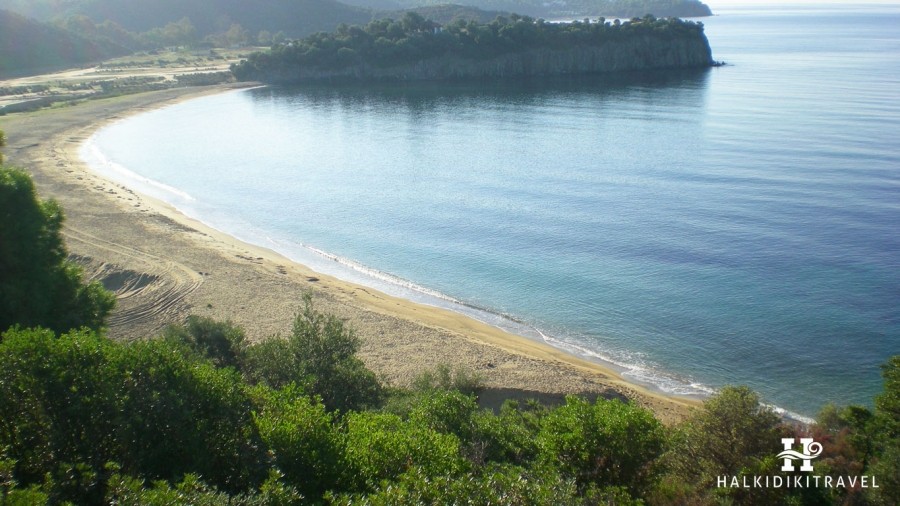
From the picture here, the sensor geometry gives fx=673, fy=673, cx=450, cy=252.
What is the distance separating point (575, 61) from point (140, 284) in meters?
98.2

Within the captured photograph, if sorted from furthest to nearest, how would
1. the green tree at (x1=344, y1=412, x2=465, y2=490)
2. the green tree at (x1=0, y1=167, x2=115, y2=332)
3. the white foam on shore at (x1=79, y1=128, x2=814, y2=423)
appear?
the white foam on shore at (x1=79, y1=128, x2=814, y2=423) → the green tree at (x1=0, y1=167, x2=115, y2=332) → the green tree at (x1=344, y1=412, x2=465, y2=490)

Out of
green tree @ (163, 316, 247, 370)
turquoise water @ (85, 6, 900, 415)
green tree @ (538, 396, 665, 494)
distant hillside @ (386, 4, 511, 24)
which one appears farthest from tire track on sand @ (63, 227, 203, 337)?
distant hillside @ (386, 4, 511, 24)

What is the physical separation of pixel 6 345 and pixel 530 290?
73.8ft

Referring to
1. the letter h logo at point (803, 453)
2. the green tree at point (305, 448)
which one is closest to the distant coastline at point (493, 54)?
the letter h logo at point (803, 453)

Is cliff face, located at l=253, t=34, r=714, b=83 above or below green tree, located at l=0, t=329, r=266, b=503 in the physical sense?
above

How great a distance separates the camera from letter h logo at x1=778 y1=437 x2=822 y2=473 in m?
11.3

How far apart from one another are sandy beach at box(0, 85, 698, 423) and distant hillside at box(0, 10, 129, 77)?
94672mm

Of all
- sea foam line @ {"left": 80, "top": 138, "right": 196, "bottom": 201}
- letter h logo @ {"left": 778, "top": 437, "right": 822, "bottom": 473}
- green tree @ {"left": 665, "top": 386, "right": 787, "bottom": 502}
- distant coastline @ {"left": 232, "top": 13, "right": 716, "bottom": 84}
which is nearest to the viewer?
letter h logo @ {"left": 778, "top": 437, "right": 822, "bottom": 473}

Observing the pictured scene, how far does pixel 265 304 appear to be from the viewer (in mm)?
28359

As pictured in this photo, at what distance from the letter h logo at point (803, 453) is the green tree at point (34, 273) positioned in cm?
1781

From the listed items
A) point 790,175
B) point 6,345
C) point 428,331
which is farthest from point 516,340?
point 790,175

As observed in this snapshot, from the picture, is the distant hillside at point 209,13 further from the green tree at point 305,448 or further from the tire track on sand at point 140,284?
the green tree at point 305,448

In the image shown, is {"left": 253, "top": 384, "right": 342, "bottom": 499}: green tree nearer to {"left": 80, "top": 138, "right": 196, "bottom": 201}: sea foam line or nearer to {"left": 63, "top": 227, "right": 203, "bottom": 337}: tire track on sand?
{"left": 63, "top": 227, "right": 203, "bottom": 337}: tire track on sand

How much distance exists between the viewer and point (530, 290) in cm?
3114
